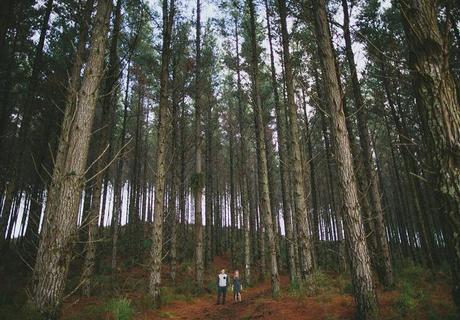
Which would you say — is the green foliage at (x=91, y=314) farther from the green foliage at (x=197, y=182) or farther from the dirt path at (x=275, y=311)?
the green foliage at (x=197, y=182)

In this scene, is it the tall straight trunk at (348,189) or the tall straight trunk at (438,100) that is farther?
the tall straight trunk at (348,189)

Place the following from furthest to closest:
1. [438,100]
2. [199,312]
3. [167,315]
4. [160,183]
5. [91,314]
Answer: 1. [199,312]
2. [160,183]
3. [167,315]
4. [91,314]
5. [438,100]

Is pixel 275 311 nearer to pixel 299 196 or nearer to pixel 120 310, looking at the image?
pixel 299 196

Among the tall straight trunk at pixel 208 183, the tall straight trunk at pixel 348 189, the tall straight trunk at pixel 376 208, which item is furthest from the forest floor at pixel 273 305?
the tall straight trunk at pixel 208 183

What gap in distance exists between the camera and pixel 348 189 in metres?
5.83

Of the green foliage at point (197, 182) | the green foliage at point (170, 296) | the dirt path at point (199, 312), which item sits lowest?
the dirt path at point (199, 312)

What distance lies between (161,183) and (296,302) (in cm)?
538

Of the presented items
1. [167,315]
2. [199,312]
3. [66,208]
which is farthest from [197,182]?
[66,208]

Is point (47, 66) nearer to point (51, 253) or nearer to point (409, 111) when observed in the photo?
point (51, 253)

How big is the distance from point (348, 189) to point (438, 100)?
2.86m

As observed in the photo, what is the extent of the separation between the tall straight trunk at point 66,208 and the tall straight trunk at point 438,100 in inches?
182

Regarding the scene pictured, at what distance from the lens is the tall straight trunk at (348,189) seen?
17.6 feet

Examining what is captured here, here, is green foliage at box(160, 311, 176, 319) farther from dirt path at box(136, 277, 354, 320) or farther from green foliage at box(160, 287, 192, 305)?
green foliage at box(160, 287, 192, 305)

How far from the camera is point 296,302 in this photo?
8289 mm
